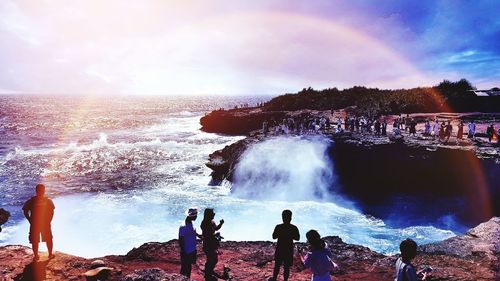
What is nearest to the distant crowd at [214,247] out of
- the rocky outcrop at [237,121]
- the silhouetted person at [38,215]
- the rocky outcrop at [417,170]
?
the silhouetted person at [38,215]

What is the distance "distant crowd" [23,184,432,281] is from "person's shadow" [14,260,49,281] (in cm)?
15

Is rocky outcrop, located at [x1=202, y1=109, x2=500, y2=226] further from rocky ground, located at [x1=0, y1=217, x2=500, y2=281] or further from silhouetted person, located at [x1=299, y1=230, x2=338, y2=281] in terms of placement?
silhouetted person, located at [x1=299, y1=230, x2=338, y2=281]

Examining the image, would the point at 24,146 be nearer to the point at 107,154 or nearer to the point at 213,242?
the point at 107,154

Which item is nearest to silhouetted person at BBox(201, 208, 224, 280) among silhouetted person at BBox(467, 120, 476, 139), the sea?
the sea

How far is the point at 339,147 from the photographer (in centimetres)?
2625

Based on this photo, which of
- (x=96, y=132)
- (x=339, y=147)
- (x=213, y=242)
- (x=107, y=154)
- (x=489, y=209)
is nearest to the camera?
(x=213, y=242)

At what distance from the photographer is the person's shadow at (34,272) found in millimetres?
7262

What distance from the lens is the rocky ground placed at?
7.80m

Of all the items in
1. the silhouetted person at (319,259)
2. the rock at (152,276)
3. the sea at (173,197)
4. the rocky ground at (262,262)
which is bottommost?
the sea at (173,197)

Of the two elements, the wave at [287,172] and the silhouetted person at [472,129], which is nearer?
the silhouetted person at [472,129]

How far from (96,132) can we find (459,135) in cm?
5847

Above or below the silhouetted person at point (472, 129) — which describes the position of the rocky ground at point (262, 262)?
below

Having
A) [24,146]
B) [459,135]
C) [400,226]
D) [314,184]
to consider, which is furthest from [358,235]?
[24,146]

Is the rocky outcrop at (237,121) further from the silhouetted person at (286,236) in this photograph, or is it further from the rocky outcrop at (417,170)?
the silhouetted person at (286,236)
